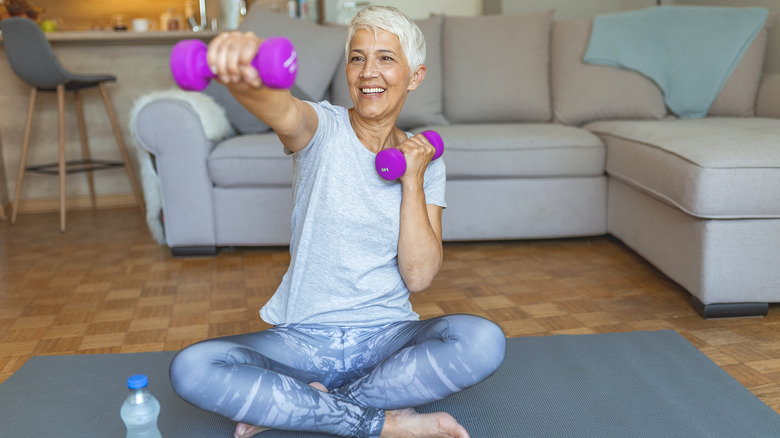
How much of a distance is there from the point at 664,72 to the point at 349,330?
2317mm

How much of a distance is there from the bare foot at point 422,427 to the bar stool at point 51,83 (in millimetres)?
2596

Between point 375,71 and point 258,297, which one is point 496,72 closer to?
point 258,297

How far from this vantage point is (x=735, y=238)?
180 cm

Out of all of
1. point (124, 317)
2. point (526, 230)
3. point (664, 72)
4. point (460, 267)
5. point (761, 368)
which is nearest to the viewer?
point (761, 368)

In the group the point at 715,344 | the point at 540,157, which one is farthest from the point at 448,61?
the point at 715,344

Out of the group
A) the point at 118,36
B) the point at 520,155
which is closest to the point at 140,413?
the point at 520,155

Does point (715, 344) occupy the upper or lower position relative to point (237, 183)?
lower

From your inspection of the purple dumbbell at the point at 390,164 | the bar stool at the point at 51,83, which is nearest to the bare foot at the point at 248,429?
the purple dumbbell at the point at 390,164

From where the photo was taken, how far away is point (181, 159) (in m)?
2.54

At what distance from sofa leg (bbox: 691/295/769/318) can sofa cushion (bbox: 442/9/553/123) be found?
1.45 meters

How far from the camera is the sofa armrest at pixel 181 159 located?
8.16ft

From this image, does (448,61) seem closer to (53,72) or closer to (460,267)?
(460,267)

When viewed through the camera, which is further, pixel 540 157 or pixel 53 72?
pixel 53 72

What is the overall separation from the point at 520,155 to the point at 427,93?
67 centimetres
